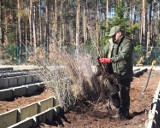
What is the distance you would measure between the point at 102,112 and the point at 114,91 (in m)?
0.86

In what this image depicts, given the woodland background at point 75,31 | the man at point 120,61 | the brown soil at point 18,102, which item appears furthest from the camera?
the woodland background at point 75,31

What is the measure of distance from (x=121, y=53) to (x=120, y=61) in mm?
210

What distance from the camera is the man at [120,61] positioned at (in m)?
8.07

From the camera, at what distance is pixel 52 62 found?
920 cm

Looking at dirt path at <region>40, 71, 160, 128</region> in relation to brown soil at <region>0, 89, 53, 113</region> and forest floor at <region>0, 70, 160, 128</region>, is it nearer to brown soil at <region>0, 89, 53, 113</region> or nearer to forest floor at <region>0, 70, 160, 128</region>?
forest floor at <region>0, 70, 160, 128</region>

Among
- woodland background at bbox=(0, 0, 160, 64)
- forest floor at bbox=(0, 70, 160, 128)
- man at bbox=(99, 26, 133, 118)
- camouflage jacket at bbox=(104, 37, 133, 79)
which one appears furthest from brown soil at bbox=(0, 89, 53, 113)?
camouflage jacket at bbox=(104, 37, 133, 79)

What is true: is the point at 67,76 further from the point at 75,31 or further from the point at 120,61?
the point at 75,31

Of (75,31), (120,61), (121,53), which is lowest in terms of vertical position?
(120,61)

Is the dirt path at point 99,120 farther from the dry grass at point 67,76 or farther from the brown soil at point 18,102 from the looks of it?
the brown soil at point 18,102

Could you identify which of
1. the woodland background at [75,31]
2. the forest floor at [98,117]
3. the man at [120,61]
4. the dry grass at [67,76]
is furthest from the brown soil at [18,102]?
the man at [120,61]

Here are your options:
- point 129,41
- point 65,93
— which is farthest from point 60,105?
point 129,41

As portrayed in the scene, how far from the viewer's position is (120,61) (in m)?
8.16

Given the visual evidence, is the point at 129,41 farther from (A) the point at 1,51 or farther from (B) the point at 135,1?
(B) the point at 135,1

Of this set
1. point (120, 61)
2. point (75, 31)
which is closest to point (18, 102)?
point (120, 61)
